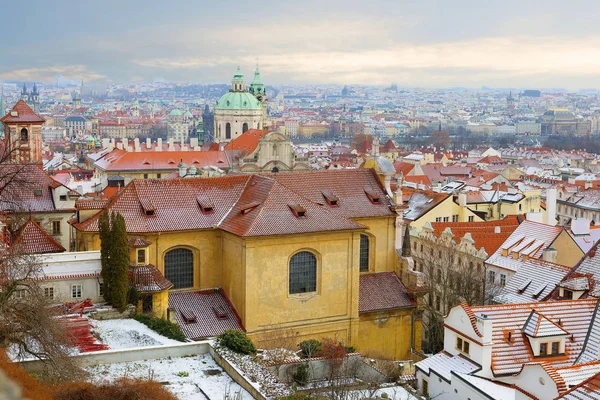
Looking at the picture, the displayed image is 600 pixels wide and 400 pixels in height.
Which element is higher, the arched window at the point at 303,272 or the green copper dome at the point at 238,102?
the green copper dome at the point at 238,102

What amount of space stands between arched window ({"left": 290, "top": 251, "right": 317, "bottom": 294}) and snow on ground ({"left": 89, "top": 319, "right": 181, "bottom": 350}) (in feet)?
29.1

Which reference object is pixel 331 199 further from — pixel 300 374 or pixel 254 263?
pixel 300 374

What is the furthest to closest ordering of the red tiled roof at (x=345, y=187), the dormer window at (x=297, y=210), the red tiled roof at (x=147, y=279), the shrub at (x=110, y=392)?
the red tiled roof at (x=345, y=187) < the dormer window at (x=297, y=210) < the red tiled roof at (x=147, y=279) < the shrub at (x=110, y=392)

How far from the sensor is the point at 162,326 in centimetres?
3328

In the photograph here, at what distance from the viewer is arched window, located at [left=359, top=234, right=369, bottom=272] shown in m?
44.6

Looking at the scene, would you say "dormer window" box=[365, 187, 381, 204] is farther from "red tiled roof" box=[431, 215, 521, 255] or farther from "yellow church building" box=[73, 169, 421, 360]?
"red tiled roof" box=[431, 215, 521, 255]

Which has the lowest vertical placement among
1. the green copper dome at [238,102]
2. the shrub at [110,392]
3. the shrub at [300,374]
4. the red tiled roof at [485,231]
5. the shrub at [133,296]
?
the shrub at [300,374]

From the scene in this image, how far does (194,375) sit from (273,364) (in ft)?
10.7

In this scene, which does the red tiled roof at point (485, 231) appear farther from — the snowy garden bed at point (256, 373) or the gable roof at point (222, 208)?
the snowy garden bed at point (256, 373)

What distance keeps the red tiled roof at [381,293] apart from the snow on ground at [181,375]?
14.0 m

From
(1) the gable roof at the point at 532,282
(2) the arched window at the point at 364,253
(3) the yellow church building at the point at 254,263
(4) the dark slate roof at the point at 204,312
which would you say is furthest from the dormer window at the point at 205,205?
(1) the gable roof at the point at 532,282

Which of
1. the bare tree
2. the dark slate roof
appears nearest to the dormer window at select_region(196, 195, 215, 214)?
the dark slate roof

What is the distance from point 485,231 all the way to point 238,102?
11657 cm

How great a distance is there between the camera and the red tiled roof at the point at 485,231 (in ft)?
177
